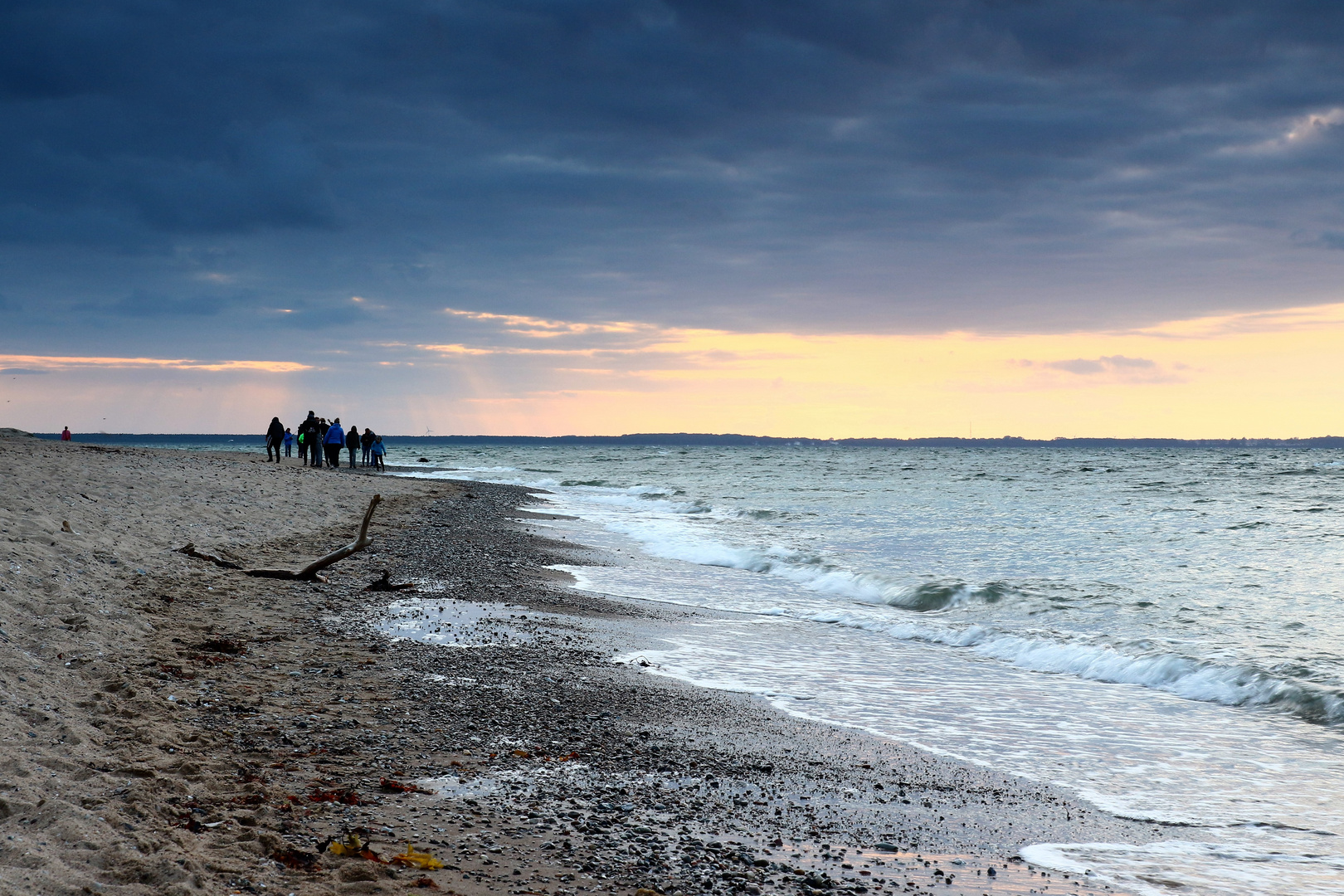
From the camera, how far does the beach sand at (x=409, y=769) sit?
14.3ft

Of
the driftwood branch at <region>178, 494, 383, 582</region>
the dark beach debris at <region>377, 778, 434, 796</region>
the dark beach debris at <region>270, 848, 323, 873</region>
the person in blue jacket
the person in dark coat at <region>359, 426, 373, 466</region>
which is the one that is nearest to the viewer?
the dark beach debris at <region>270, 848, 323, 873</region>

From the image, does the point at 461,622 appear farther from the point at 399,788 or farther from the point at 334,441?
the point at 334,441

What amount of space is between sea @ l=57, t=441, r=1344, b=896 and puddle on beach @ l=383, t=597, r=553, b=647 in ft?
5.77

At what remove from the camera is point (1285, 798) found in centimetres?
639

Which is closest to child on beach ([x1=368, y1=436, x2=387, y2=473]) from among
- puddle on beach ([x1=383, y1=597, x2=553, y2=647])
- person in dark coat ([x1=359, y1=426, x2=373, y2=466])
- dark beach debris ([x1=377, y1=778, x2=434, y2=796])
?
person in dark coat ([x1=359, y1=426, x2=373, y2=466])

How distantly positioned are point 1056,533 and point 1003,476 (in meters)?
39.1

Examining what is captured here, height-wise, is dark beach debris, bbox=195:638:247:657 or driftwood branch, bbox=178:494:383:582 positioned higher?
driftwood branch, bbox=178:494:383:582

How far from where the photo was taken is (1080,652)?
36.9 feet

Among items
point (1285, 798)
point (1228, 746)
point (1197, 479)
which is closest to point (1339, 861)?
point (1285, 798)

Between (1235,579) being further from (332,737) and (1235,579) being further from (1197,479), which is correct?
(1197,479)

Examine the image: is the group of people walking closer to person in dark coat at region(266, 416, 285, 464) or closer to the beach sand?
person in dark coat at region(266, 416, 285, 464)

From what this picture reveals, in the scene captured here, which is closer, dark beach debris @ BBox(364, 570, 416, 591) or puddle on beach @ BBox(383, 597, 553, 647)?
puddle on beach @ BBox(383, 597, 553, 647)

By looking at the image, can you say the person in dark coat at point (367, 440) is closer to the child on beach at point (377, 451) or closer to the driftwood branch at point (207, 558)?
the child on beach at point (377, 451)

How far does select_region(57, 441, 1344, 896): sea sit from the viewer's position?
602 cm
